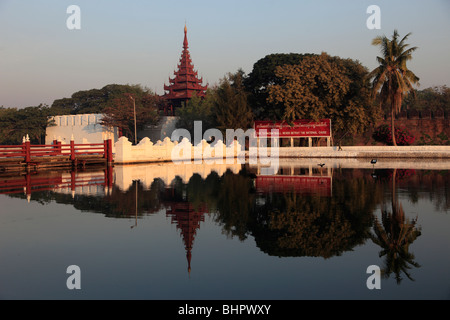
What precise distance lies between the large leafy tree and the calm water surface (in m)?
27.5

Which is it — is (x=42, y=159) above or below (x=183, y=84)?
below

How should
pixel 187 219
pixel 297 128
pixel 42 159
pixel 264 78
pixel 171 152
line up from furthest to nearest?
pixel 264 78 < pixel 297 128 < pixel 171 152 < pixel 42 159 < pixel 187 219

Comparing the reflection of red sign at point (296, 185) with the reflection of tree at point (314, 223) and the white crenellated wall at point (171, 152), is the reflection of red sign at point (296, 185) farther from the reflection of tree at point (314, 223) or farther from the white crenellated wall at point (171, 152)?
the white crenellated wall at point (171, 152)

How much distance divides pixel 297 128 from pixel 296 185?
27299 mm

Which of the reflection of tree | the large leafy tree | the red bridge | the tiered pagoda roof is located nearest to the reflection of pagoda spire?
the reflection of tree

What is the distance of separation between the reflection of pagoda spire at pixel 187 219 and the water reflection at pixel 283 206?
0.06 feet

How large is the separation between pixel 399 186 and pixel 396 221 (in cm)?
729

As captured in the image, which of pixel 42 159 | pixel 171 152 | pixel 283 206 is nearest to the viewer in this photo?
pixel 283 206

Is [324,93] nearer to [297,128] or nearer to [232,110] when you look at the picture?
[297,128]

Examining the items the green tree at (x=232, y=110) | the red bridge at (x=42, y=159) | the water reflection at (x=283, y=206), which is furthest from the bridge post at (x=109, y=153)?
the green tree at (x=232, y=110)

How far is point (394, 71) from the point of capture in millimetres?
39469

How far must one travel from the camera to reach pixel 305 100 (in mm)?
40906

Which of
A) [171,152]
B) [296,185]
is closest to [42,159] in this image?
[171,152]
